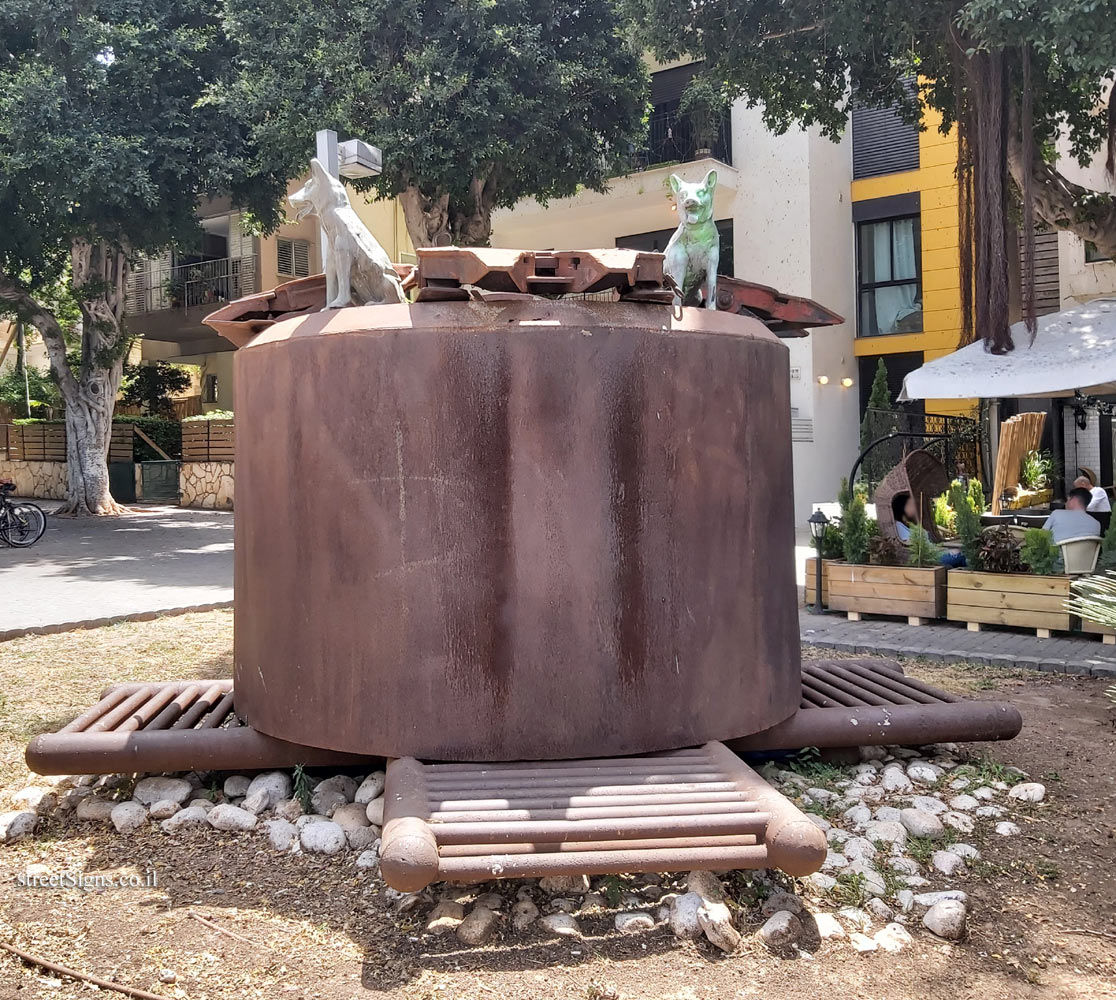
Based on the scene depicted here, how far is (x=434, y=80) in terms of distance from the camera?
48.8 ft

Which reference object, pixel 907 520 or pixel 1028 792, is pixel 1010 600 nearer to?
pixel 907 520

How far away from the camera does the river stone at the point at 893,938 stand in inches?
139

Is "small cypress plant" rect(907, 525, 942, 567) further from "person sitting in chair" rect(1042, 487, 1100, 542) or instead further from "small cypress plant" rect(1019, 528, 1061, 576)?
"person sitting in chair" rect(1042, 487, 1100, 542)

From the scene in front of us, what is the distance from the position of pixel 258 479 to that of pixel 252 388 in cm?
44

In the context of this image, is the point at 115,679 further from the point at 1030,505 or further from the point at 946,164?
the point at 946,164

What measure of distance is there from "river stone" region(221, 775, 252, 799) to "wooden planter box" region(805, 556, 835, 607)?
6735mm

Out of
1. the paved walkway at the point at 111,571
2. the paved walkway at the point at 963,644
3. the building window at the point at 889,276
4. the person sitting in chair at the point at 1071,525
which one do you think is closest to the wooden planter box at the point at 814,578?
the paved walkway at the point at 963,644

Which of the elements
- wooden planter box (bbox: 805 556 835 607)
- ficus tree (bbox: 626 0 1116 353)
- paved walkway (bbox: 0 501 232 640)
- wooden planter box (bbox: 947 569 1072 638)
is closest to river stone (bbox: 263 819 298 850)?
paved walkway (bbox: 0 501 232 640)

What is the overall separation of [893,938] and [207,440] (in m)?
22.9

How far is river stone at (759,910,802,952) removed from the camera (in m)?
3.53

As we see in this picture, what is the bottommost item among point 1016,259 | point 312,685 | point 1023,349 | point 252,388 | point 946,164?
point 312,685

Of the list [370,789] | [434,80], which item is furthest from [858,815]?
[434,80]

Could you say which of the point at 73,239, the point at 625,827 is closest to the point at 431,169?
the point at 73,239

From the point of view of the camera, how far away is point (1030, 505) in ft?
44.7
